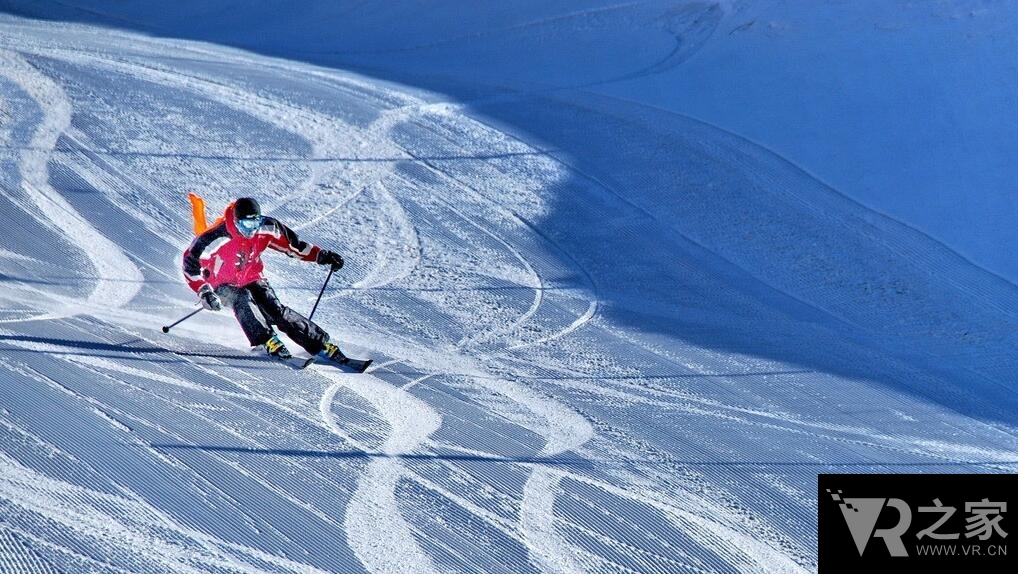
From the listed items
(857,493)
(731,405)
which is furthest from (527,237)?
(857,493)

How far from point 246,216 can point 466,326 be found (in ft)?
8.12

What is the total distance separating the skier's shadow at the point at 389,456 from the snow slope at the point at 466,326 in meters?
0.03

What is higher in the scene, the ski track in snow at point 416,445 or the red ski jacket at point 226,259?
the red ski jacket at point 226,259

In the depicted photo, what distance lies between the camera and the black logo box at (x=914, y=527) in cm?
537

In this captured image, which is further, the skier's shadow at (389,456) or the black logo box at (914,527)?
the skier's shadow at (389,456)

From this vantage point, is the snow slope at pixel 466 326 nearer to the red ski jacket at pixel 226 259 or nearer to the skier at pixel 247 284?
the skier at pixel 247 284

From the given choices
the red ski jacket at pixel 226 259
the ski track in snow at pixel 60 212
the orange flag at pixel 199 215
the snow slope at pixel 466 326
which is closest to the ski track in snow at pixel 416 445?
the snow slope at pixel 466 326

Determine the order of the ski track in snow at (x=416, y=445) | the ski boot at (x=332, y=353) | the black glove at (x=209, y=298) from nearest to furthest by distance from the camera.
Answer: the ski track in snow at (x=416, y=445) < the black glove at (x=209, y=298) < the ski boot at (x=332, y=353)

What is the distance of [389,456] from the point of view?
6.71 meters

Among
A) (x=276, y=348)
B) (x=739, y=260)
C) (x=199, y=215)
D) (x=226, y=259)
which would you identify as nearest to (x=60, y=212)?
(x=199, y=215)

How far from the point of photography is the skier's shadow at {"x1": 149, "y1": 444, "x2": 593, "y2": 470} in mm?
6402

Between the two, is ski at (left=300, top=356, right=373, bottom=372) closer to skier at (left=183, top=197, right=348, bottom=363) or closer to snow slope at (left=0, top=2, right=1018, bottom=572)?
skier at (left=183, top=197, right=348, bottom=363)

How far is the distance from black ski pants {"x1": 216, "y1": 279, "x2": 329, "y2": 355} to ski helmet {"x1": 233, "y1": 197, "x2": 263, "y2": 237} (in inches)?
17.2

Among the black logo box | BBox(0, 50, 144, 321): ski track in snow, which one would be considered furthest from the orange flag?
the black logo box
